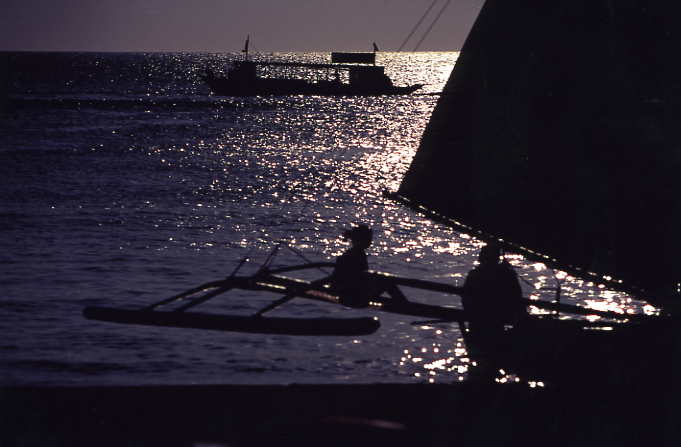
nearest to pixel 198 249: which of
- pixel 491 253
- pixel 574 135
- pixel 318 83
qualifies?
pixel 491 253

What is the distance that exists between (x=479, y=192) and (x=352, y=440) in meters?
6.34

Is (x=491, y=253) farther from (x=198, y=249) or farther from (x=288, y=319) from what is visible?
(x=198, y=249)

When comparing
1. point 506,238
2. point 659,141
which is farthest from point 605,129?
point 506,238

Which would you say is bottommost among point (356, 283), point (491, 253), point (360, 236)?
point (356, 283)

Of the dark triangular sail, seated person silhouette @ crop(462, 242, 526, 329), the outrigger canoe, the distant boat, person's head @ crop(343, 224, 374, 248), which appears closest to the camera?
the dark triangular sail

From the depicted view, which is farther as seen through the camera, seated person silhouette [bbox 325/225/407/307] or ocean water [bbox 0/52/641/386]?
ocean water [bbox 0/52/641/386]

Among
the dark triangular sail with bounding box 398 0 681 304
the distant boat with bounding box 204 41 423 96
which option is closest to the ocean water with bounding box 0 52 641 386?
the dark triangular sail with bounding box 398 0 681 304

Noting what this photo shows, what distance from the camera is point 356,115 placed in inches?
5408

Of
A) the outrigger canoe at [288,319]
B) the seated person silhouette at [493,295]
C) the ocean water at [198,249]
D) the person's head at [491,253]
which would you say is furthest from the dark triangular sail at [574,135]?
the ocean water at [198,249]

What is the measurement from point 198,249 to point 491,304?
79.7 ft

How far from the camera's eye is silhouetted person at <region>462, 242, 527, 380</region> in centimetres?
1015

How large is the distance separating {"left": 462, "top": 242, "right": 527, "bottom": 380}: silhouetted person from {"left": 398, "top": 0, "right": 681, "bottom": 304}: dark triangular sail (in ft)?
1.87

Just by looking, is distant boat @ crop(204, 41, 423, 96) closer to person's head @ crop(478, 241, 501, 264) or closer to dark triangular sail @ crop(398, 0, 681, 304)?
person's head @ crop(478, 241, 501, 264)

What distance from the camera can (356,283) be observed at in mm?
9602
